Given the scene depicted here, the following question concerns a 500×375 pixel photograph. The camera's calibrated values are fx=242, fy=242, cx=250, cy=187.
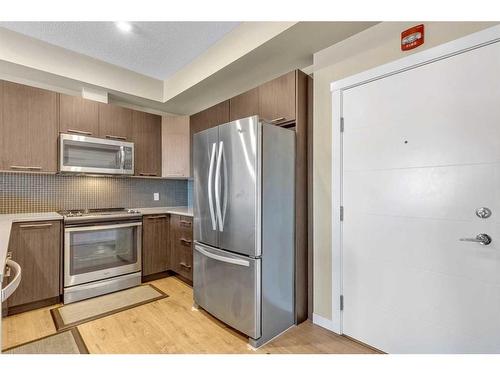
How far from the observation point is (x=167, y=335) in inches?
77.3

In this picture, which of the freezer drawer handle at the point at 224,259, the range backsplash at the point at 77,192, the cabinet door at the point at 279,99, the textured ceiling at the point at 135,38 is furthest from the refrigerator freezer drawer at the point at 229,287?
the textured ceiling at the point at 135,38

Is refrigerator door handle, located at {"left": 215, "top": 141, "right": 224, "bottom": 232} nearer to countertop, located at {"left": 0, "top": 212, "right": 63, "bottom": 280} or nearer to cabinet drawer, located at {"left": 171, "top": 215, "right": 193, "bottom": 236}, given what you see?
cabinet drawer, located at {"left": 171, "top": 215, "right": 193, "bottom": 236}

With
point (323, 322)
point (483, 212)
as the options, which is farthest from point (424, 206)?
point (323, 322)

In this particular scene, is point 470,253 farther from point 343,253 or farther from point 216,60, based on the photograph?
point 216,60

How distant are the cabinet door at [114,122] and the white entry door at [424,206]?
262 centimetres

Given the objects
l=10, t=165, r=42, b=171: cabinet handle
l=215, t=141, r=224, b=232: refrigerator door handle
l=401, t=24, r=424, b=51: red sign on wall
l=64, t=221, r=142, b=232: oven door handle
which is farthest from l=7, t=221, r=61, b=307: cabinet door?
l=401, t=24, r=424, b=51: red sign on wall

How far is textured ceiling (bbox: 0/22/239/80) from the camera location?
2289 mm

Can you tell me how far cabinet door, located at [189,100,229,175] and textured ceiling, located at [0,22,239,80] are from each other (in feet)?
2.08

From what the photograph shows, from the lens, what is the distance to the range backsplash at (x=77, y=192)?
2.63 metres

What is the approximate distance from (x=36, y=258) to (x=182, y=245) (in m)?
1.39

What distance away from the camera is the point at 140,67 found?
10.0 ft

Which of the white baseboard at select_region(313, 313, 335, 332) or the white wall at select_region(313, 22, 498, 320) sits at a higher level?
the white wall at select_region(313, 22, 498, 320)

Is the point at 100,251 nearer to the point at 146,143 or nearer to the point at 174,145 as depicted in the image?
the point at 146,143
